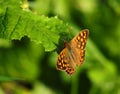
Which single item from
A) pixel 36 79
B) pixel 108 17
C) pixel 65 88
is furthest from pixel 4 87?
pixel 108 17

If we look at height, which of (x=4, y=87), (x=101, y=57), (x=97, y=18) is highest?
(x=97, y=18)

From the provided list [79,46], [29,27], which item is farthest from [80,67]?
[29,27]

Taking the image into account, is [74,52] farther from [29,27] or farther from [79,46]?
[29,27]

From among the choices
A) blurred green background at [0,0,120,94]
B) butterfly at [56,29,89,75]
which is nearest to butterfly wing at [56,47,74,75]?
butterfly at [56,29,89,75]

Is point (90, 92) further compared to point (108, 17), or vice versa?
point (108, 17)

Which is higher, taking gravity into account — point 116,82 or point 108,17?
point 108,17

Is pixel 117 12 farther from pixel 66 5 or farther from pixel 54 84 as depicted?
pixel 54 84

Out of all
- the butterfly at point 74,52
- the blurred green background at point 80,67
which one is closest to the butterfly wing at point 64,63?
the butterfly at point 74,52

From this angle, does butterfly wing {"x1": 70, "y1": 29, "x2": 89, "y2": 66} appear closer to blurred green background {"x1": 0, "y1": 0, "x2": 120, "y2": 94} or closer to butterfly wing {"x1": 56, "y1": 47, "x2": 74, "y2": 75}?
butterfly wing {"x1": 56, "y1": 47, "x2": 74, "y2": 75}
